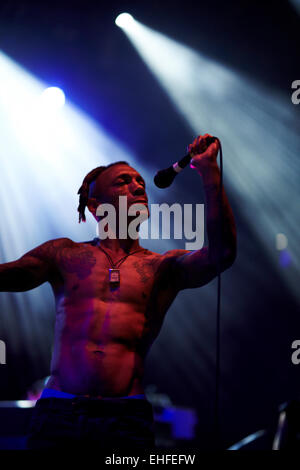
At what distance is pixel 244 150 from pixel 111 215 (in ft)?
13.4

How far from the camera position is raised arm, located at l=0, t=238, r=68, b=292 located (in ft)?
6.92

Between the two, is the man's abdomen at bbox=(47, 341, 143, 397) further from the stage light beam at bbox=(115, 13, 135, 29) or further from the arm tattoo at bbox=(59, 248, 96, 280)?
the stage light beam at bbox=(115, 13, 135, 29)

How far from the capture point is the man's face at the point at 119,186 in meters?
2.48

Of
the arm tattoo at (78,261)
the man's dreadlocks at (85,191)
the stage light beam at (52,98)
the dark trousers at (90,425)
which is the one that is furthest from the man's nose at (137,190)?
the stage light beam at (52,98)

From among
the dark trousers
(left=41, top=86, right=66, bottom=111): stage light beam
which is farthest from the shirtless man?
(left=41, top=86, right=66, bottom=111): stage light beam

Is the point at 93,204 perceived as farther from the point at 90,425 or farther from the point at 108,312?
the point at 90,425

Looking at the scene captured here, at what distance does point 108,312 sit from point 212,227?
0.66 m

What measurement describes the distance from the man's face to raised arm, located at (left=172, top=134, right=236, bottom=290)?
52 centimetres

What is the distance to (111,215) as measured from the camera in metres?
2.51

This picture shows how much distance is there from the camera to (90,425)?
1.75m

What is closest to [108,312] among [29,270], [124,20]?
[29,270]

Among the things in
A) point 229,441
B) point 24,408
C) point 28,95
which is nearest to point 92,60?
point 28,95

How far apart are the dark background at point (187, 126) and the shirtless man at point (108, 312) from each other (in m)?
3.26
